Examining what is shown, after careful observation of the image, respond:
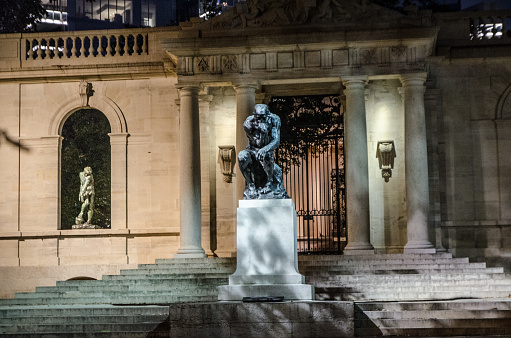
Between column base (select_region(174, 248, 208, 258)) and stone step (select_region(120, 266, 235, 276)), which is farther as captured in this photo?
column base (select_region(174, 248, 208, 258))

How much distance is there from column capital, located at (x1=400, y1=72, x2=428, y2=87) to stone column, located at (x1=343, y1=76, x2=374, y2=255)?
1215mm

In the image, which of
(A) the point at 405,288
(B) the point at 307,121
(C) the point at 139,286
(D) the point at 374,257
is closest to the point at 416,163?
(D) the point at 374,257

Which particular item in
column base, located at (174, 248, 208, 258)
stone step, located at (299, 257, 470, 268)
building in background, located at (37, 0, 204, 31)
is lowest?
stone step, located at (299, 257, 470, 268)

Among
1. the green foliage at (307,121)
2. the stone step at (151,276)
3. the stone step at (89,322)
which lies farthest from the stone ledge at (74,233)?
the stone step at (89,322)

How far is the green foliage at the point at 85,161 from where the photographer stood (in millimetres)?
45531

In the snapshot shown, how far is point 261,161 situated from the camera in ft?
59.4

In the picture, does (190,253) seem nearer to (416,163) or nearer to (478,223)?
(416,163)

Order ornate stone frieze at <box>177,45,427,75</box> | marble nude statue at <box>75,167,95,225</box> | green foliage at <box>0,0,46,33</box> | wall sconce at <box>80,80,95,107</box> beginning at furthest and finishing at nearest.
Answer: green foliage at <box>0,0,46,33</box> → marble nude statue at <box>75,167,95,225</box> → wall sconce at <box>80,80,95,107</box> → ornate stone frieze at <box>177,45,427,75</box>

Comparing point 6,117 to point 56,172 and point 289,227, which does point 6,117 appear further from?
point 289,227

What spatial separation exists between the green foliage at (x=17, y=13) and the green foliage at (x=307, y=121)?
17.8 metres

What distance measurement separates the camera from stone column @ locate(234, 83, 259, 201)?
27.6m

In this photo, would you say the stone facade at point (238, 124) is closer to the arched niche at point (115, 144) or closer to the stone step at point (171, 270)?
the arched niche at point (115, 144)

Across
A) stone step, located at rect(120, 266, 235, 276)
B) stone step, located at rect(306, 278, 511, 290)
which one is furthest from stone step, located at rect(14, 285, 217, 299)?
stone step, located at rect(306, 278, 511, 290)

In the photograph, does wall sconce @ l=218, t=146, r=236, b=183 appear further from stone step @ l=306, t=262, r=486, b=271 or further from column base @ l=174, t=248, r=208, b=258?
stone step @ l=306, t=262, r=486, b=271
